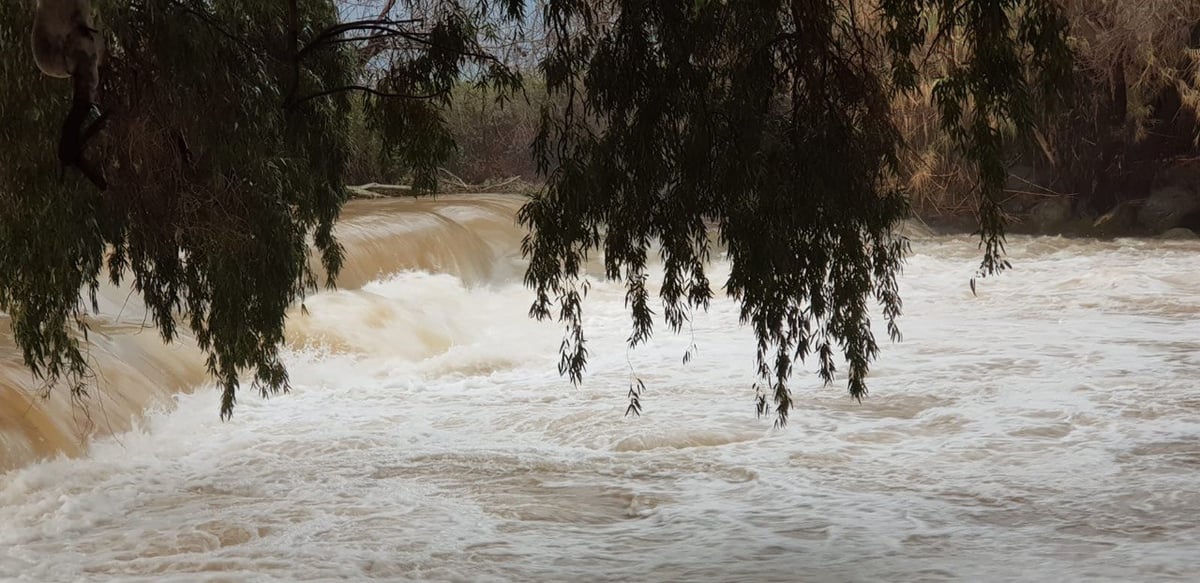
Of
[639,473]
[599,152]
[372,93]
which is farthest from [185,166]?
[639,473]

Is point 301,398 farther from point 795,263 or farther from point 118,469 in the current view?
point 795,263

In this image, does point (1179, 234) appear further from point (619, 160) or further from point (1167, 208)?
point (619, 160)

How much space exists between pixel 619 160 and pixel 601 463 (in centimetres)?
234

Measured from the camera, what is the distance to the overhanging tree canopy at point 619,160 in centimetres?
448

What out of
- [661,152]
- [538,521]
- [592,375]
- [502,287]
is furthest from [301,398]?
[502,287]

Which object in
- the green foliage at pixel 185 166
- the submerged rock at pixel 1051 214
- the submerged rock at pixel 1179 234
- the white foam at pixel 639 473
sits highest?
the green foliage at pixel 185 166

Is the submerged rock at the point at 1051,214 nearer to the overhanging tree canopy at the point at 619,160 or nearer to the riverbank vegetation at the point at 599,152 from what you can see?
the riverbank vegetation at the point at 599,152

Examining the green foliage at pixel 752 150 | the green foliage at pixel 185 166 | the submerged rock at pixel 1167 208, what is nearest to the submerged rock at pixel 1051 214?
the submerged rock at pixel 1167 208

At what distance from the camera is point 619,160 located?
15.8 ft

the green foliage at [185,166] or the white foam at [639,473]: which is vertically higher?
the green foliage at [185,166]

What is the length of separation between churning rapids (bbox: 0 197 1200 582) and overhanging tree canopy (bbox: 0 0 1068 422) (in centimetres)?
88

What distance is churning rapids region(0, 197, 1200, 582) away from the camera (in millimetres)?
5262

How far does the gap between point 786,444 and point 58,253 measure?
3.94 m

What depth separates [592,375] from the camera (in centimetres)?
939
